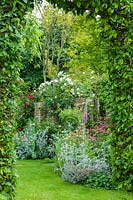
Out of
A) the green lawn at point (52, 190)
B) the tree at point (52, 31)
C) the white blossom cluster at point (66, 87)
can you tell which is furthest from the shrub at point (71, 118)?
the tree at point (52, 31)

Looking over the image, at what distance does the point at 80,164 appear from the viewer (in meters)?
5.66

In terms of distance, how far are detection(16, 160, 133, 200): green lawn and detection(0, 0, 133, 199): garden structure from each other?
268 mm

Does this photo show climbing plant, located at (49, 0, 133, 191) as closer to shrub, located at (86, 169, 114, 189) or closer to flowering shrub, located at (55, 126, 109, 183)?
shrub, located at (86, 169, 114, 189)

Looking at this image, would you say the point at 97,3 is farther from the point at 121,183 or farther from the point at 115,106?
the point at 121,183

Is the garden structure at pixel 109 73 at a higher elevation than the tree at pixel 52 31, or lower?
lower

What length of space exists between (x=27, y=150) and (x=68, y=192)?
363cm

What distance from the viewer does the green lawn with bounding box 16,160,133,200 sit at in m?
4.95

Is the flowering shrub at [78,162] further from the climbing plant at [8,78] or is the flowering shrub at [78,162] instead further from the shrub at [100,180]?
the climbing plant at [8,78]

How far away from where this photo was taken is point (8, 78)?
3953mm

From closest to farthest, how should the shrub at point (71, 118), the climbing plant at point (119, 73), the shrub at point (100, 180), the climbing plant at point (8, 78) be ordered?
1. the climbing plant at point (8, 78)
2. the climbing plant at point (119, 73)
3. the shrub at point (100, 180)
4. the shrub at point (71, 118)

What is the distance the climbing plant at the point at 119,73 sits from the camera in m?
4.69

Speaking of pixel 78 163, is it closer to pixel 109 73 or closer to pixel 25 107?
pixel 109 73

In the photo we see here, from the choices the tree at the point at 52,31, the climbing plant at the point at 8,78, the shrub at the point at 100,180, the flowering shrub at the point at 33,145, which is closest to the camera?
the climbing plant at the point at 8,78

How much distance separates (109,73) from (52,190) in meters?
1.91
